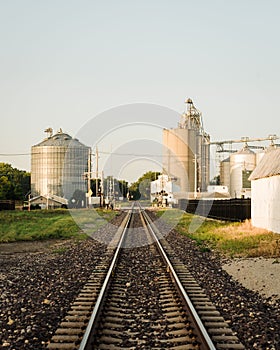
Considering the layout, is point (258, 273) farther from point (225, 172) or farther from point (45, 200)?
point (45, 200)

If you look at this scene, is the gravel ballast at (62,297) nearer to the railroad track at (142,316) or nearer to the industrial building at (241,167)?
the railroad track at (142,316)

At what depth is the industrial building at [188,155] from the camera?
68562 millimetres

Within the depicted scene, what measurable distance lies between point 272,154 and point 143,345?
69.7 feet

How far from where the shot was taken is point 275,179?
75.3 feet

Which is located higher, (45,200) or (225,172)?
(225,172)

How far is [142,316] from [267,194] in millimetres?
17096

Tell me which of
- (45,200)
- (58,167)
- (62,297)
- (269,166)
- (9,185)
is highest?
(58,167)

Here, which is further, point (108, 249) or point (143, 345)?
point (108, 249)

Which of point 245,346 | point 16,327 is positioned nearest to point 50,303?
point 16,327

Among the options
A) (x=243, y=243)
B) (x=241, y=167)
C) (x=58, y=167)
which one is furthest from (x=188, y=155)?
(x=243, y=243)

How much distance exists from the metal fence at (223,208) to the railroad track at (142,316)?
18.8m

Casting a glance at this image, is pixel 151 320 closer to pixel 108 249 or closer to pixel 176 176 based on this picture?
pixel 108 249

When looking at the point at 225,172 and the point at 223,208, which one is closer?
the point at 223,208

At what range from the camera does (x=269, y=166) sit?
83.2ft
